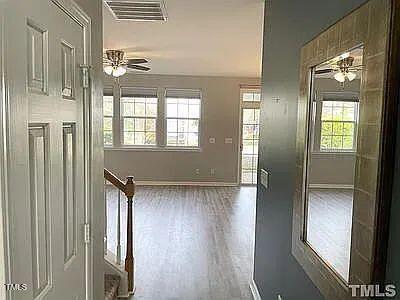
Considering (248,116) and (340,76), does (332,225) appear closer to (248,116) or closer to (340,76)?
(340,76)

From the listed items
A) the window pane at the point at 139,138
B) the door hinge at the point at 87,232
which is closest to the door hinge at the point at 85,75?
the door hinge at the point at 87,232

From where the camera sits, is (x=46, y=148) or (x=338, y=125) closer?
(x=46, y=148)

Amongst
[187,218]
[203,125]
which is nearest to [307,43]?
[187,218]

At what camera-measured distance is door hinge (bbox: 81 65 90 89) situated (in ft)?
5.23

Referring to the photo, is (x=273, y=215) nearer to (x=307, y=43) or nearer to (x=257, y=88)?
(x=307, y=43)

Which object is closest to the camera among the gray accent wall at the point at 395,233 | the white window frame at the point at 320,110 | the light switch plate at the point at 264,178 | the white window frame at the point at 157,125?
the gray accent wall at the point at 395,233

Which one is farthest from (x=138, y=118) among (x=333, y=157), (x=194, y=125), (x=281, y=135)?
(x=333, y=157)

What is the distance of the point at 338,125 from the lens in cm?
165

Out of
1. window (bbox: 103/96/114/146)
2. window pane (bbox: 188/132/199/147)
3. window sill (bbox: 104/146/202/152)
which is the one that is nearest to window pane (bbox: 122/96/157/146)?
window sill (bbox: 104/146/202/152)

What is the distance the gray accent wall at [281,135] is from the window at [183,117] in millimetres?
5654

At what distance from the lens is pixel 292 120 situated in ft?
7.38

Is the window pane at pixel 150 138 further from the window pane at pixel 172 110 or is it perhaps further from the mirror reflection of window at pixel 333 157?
the mirror reflection of window at pixel 333 157

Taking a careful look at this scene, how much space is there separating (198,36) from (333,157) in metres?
3.82

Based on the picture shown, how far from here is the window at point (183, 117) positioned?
8.78 meters
